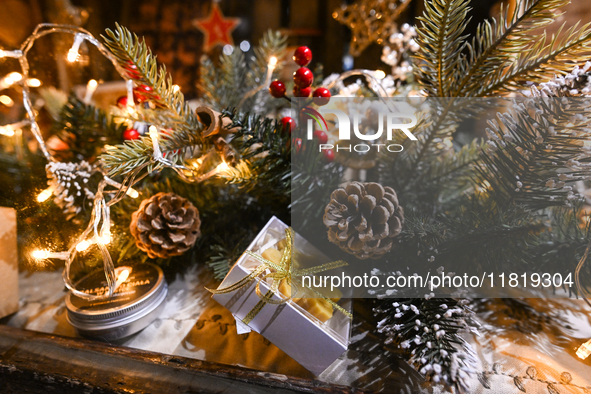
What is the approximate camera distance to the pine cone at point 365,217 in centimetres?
38

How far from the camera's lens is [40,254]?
44cm

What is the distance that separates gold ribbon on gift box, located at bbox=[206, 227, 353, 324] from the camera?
1.22ft

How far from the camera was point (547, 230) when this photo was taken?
41 centimetres

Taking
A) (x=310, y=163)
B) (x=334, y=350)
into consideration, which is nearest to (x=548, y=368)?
(x=334, y=350)

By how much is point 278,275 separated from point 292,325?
2.3 inches

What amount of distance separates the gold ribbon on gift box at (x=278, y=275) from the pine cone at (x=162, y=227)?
12cm

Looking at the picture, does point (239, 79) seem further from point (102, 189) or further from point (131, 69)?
point (102, 189)

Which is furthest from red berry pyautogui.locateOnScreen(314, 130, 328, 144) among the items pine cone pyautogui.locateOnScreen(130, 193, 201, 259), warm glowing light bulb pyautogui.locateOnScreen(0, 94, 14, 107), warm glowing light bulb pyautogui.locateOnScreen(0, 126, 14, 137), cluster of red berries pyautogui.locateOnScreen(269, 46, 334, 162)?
warm glowing light bulb pyautogui.locateOnScreen(0, 94, 14, 107)

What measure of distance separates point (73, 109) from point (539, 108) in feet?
2.38

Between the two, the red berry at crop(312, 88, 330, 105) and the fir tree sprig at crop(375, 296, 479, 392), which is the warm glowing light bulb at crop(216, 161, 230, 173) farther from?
the fir tree sprig at crop(375, 296, 479, 392)

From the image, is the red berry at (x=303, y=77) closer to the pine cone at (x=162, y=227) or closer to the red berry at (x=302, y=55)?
the red berry at (x=302, y=55)


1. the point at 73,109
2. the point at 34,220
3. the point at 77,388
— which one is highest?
the point at 73,109

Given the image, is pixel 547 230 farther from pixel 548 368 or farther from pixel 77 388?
pixel 77 388

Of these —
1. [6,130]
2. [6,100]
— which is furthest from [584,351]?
[6,100]
